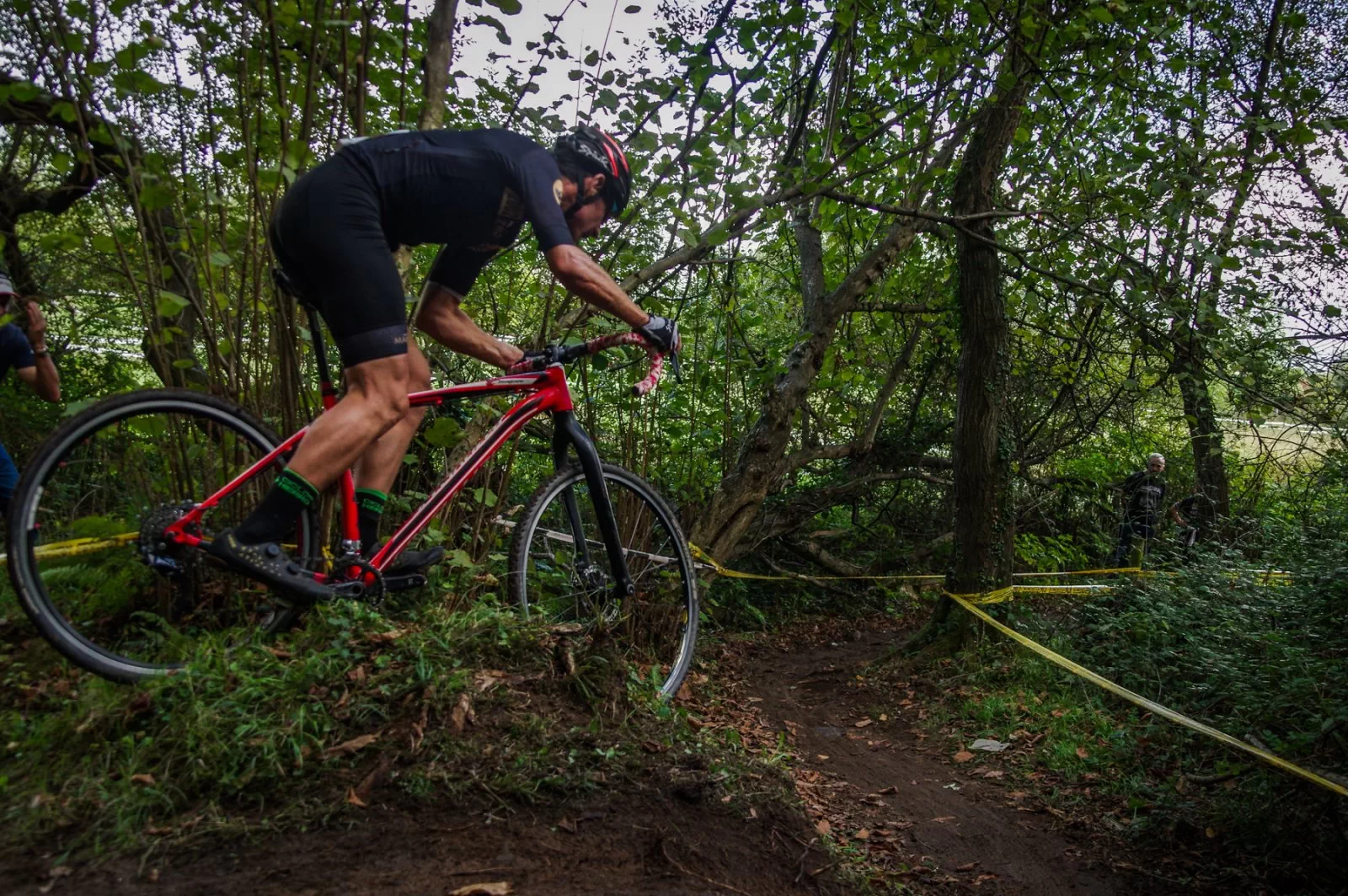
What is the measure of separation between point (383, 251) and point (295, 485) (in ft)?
2.54

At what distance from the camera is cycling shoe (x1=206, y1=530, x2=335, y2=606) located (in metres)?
2.37

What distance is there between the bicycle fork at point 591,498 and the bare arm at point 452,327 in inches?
13.9

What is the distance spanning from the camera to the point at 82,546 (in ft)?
8.68

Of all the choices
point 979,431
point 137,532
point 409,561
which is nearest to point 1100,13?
point 979,431

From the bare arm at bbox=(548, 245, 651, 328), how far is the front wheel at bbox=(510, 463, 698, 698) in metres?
0.74

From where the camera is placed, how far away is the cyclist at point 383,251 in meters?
2.50

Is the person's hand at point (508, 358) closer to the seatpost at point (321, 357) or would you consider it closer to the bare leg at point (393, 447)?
the bare leg at point (393, 447)

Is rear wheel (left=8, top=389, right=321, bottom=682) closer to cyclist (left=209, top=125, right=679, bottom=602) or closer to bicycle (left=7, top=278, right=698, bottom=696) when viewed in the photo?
bicycle (left=7, top=278, right=698, bottom=696)

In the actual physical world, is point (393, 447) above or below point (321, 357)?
below

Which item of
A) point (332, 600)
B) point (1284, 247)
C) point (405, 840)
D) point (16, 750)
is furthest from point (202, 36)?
point (1284, 247)

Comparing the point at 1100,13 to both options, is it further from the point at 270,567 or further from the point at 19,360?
the point at 19,360

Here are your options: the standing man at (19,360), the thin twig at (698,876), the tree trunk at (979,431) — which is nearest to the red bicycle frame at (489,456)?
the thin twig at (698,876)

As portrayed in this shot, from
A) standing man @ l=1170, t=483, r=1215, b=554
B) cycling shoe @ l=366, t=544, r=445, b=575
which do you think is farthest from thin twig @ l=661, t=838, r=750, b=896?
standing man @ l=1170, t=483, r=1215, b=554

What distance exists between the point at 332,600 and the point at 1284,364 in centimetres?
705
